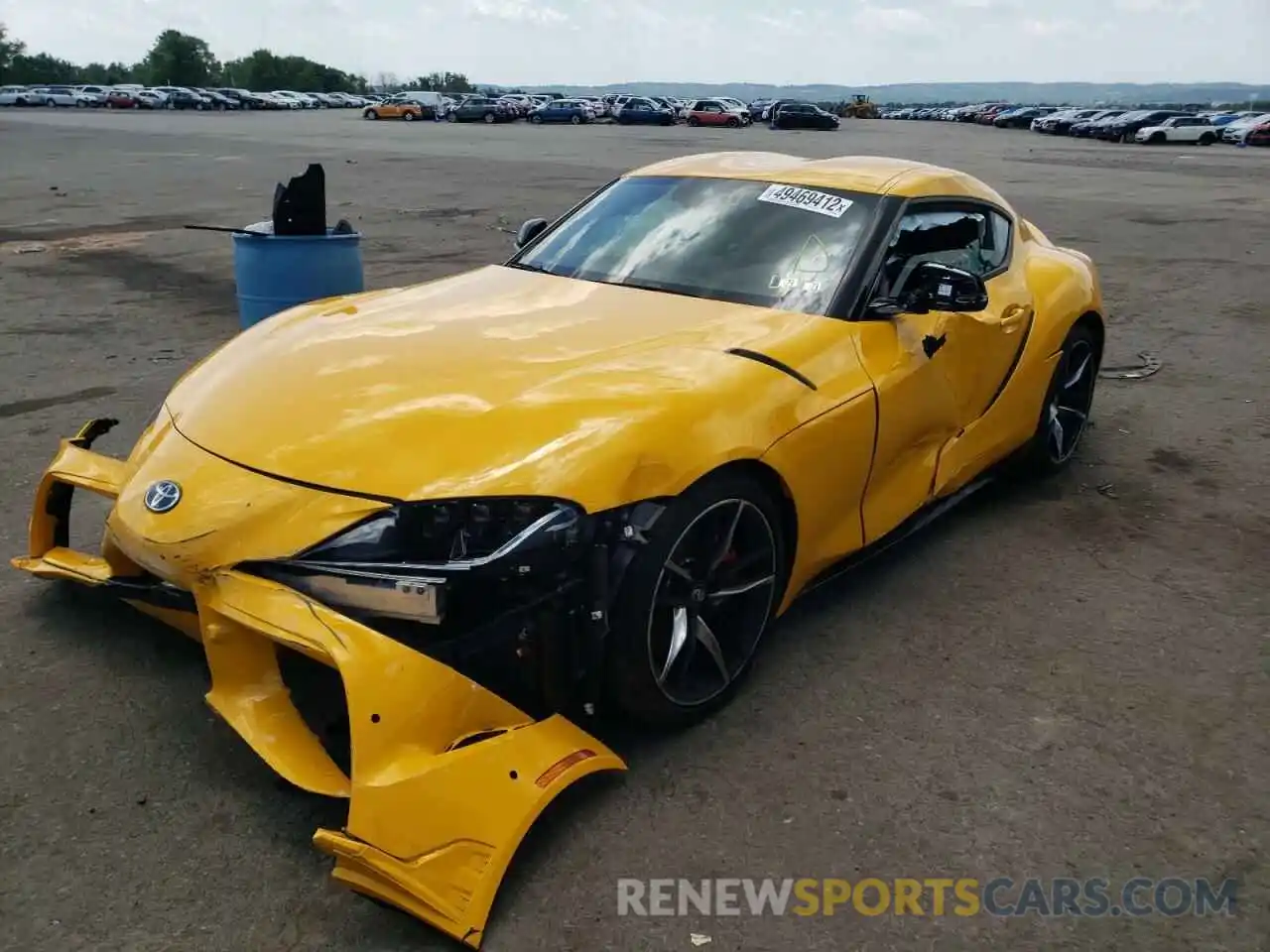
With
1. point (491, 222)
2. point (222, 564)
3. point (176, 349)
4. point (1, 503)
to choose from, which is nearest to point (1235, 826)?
point (222, 564)

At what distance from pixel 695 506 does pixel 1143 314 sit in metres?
7.31

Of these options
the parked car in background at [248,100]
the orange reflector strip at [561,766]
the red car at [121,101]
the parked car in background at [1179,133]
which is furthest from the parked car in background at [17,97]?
the orange reflector strip at [561,766]

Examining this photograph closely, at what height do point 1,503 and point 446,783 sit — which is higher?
point 446,783

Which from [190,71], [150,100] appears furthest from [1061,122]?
[190,71]

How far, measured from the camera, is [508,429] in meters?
2.64

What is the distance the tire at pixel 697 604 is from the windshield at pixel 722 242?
34.7 inches

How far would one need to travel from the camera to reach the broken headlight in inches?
95.9

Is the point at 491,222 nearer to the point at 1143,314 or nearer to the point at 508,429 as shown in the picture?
the point at 1143,314

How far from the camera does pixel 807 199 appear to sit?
3.88 m

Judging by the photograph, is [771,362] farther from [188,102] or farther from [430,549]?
[188,102]

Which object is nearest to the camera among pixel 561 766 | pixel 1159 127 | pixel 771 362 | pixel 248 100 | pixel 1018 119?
pixel 561 766

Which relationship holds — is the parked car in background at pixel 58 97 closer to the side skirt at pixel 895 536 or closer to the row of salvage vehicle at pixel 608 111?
the row of salvage vehicle at pixel 608 111

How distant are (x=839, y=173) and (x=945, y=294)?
82 cm

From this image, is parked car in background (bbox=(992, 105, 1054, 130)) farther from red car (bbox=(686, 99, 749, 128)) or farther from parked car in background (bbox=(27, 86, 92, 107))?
parked car in background (bbox=(27, 86, 92, 107))
